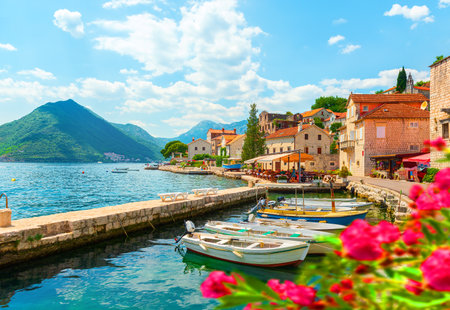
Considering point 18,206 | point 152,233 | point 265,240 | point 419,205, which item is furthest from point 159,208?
point 419,205

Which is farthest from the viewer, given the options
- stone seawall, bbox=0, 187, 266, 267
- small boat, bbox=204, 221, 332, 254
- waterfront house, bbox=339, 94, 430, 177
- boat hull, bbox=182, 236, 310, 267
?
waterfront house, bbox=339, 94, 430, 177

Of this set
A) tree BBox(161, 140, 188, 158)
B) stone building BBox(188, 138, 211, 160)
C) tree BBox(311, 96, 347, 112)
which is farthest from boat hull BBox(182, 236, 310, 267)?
tree BBox(161, 140, 188, 158)

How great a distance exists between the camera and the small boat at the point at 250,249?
957 centimetres

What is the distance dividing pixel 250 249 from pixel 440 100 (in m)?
21.4

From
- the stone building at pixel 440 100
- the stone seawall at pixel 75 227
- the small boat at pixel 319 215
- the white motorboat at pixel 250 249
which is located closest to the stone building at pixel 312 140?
the stone building at pixel 440 100

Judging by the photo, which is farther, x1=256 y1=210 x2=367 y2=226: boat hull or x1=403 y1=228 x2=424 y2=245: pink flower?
x1=256 y1=210 x2=367 y2=226: boat hull

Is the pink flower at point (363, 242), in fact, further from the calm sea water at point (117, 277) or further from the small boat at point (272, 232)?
the small boat at point (272, 232)

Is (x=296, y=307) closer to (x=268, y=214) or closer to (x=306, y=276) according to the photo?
(x=306, y=276)

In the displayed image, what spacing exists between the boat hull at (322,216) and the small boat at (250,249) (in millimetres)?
4893

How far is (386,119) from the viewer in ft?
111

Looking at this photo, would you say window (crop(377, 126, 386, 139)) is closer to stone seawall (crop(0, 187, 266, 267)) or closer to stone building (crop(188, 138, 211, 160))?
stone seawall (crop(0, 187, 266, 267))

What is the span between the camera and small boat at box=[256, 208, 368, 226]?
14.5 metres

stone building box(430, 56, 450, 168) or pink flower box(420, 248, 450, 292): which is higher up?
stone building box(430, 56, 450, 168)

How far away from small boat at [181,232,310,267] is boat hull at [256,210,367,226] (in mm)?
4893
